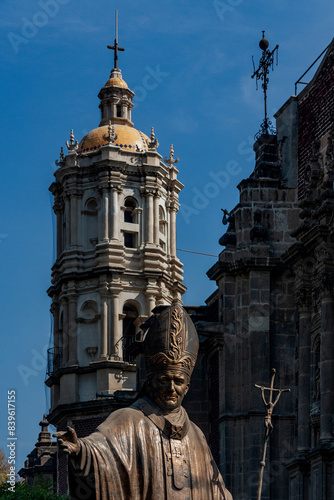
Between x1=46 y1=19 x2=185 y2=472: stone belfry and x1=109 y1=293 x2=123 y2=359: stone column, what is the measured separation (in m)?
Result: 0.04

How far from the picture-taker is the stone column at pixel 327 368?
34.9 meters

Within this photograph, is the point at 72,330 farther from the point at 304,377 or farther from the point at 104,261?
the point at 304,377

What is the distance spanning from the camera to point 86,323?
2458 inches

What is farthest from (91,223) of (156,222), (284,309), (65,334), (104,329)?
(284,309)

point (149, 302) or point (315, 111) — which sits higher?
point (149, 302)

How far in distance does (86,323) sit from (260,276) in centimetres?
2347

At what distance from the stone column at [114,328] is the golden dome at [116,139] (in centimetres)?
667

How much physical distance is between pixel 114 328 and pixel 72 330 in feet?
6.40

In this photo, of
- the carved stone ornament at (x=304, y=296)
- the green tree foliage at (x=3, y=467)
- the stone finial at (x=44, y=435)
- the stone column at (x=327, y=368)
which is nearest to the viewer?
the stone column at (x=327, y=368)

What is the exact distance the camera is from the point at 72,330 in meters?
62.1

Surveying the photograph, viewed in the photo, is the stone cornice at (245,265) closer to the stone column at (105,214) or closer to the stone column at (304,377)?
the stone column at (304,377)

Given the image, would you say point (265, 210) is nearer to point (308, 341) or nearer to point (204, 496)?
point (308, 341)

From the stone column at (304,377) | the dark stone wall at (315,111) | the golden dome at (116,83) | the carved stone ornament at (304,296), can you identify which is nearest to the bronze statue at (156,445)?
the stone column at (304,377)

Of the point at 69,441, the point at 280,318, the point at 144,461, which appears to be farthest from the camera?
the point at 280,318
